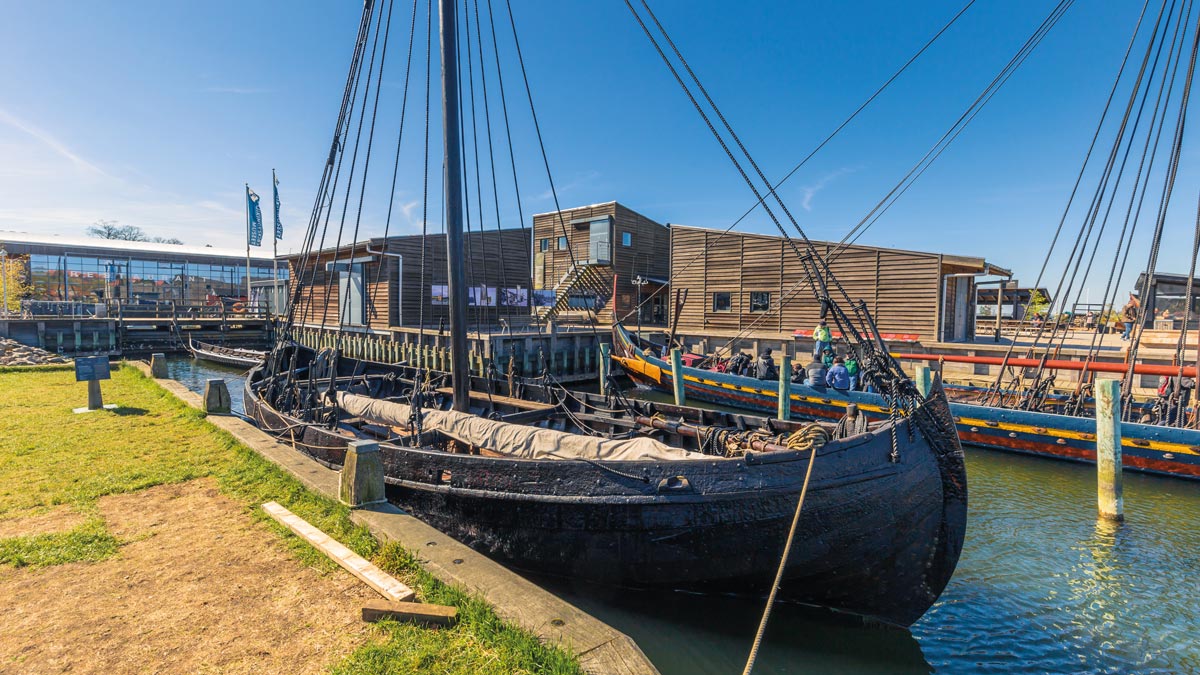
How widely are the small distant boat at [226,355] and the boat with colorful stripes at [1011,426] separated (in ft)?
69.8

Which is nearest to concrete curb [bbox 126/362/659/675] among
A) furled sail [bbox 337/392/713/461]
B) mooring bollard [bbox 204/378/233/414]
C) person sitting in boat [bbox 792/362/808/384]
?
furled sail [bbox 337/392/713/461]

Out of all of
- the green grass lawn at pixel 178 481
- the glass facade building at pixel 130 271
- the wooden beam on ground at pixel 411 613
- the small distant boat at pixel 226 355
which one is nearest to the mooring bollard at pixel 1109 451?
the green grass lawn at pixel 178 481

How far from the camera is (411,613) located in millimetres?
3805

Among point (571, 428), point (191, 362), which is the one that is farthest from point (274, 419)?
point (191, 362)

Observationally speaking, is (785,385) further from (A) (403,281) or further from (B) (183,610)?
(A) (403,281)

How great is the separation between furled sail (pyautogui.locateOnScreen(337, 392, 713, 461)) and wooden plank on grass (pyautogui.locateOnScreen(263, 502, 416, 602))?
2.19m

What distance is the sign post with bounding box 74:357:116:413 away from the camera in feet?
35.4

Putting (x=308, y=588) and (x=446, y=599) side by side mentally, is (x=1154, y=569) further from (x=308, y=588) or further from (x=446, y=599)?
(x=308, y=588)

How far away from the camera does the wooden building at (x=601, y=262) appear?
3198cm

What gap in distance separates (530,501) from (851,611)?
11.7 ft

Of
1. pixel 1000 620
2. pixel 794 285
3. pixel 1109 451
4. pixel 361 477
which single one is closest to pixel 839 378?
pixel 1109 451

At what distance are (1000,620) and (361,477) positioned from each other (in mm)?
7145

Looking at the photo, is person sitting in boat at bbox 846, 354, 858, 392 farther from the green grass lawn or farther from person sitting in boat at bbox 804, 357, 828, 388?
the green grass lawn

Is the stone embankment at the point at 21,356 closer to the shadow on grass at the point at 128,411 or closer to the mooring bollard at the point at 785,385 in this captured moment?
the shadow on grass at the point at 128,411
